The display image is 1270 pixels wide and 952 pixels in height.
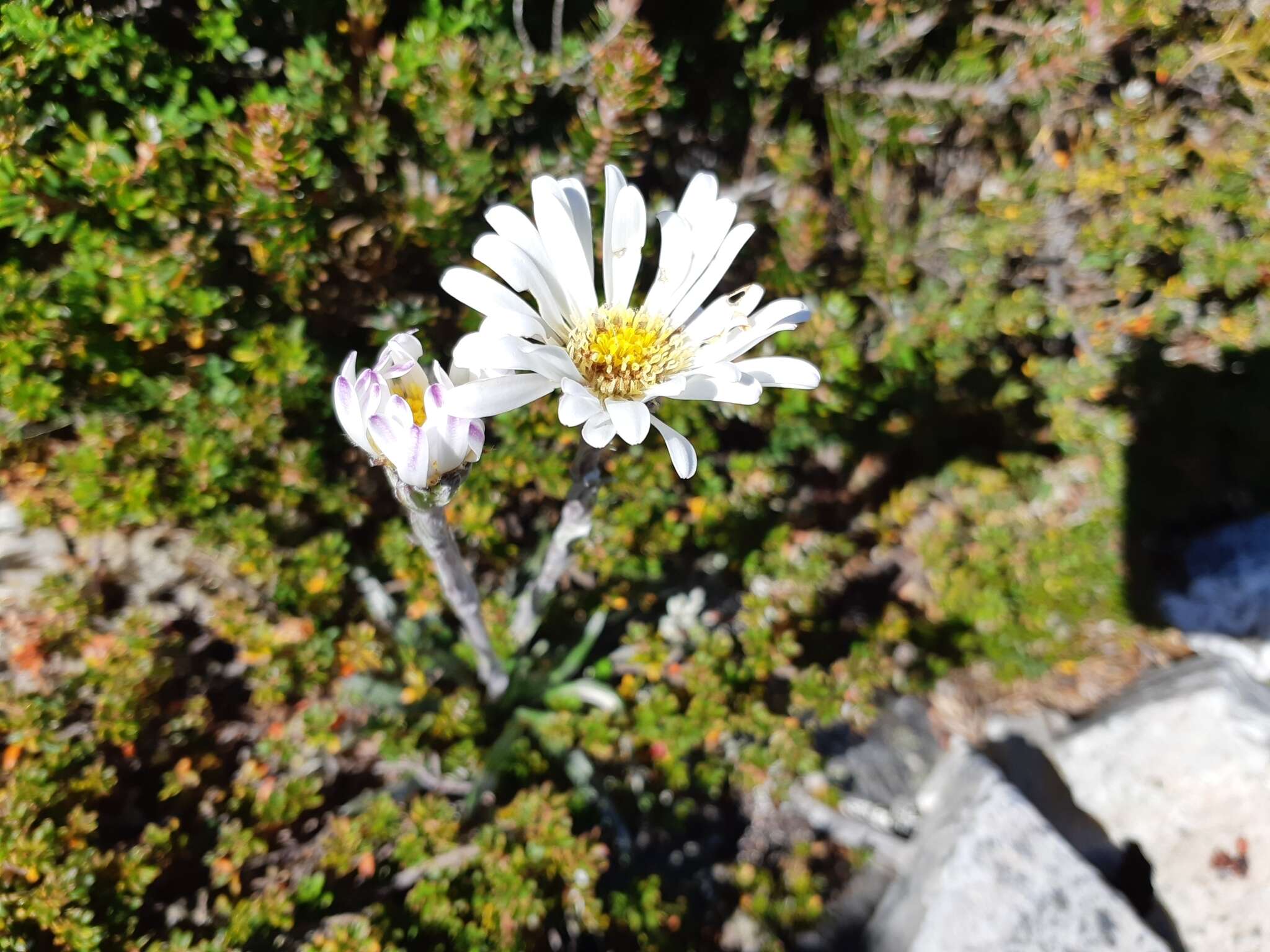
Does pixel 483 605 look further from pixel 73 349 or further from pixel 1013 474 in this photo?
pixel 1013 474

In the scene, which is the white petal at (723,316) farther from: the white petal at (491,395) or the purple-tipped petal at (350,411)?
the purple-tipped petal at (350,411)

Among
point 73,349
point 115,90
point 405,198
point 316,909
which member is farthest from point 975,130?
point 316,909

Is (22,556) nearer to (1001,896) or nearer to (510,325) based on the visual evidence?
(510,325)

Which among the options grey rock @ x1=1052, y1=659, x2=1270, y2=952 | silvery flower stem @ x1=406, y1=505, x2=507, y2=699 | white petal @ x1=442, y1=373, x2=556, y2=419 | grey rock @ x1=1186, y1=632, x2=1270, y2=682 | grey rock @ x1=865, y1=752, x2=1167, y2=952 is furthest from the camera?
grey rock @ x1=1186, y1=632, x2=1270, y2=682

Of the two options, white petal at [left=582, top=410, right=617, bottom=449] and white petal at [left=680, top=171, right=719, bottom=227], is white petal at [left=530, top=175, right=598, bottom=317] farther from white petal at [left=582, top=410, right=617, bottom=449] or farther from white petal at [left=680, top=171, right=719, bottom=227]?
white petal at [left=582, top=410, right=617, bottom=449]

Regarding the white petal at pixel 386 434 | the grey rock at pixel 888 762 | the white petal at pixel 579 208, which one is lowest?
the grey rock at pixel 888 762

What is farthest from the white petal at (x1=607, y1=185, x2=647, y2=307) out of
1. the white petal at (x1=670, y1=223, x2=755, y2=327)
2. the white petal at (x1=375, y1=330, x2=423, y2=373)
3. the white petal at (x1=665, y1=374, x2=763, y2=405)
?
the white petal at (x1=375, y1=330, x2=423, y2=373)

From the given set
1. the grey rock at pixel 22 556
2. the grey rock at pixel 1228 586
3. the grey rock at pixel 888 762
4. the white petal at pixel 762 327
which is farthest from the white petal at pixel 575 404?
the grey rock at pixel 1228 586
